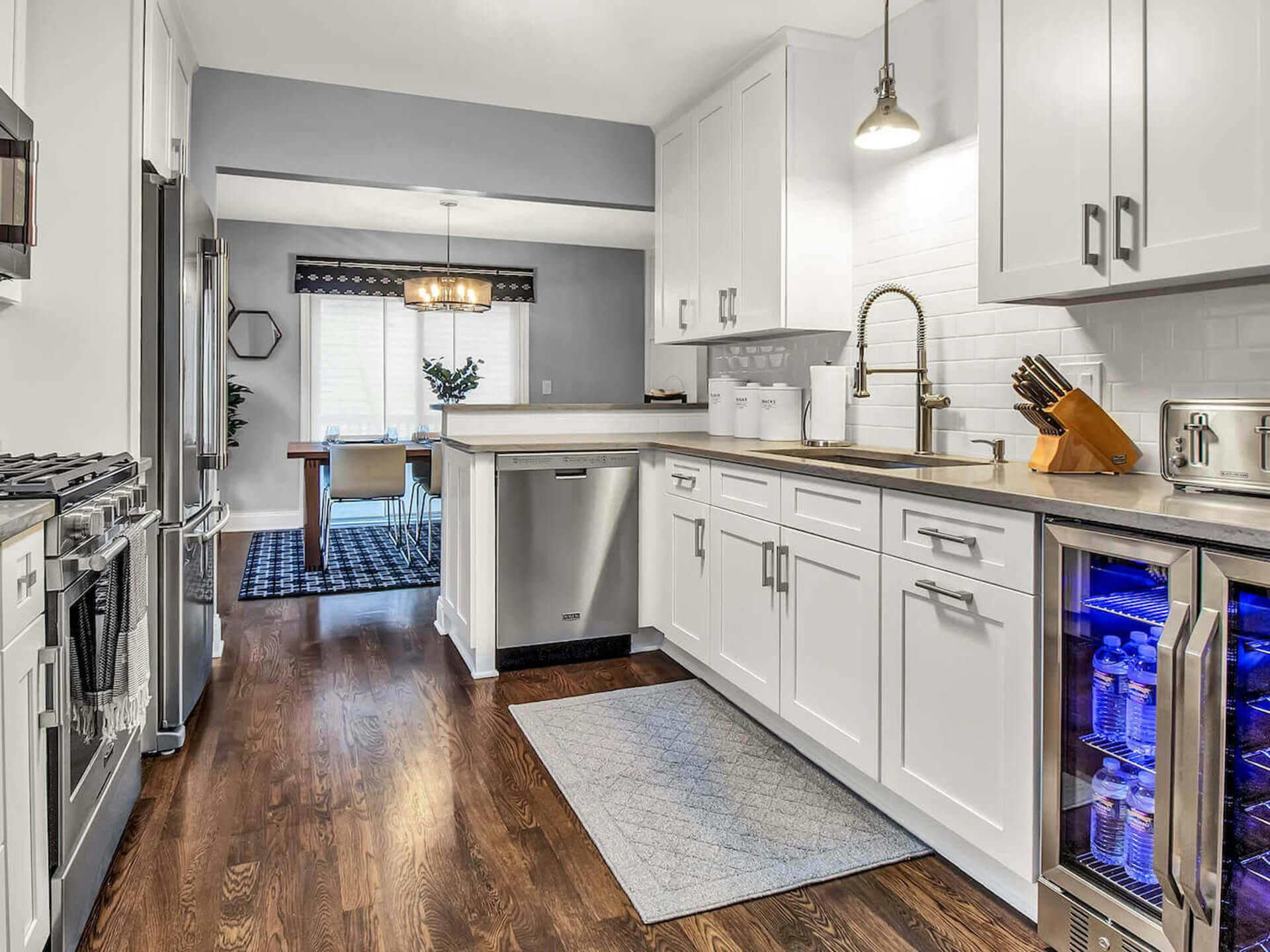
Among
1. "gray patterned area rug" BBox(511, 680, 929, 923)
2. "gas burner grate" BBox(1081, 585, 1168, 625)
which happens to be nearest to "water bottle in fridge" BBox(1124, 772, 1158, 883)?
"gas burner grate" BBox(1081, 585, 1168, 625)

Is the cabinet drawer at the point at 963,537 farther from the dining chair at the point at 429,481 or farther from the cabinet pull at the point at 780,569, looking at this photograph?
the dining chair at the point at 429,481

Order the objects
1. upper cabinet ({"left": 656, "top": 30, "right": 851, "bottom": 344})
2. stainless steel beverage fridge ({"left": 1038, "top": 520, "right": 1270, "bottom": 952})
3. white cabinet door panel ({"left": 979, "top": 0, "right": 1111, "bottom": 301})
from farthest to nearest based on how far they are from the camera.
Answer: upper cabinet ({"left": 656, "top": 30, "right": 851, "bottom": 344})
white cabinet door panel ({"left": 979, "top": 0, "right": 1111, "bottom": 301})
stainless steel beverage fridge ({"left": 1038, "top": 520, "right": 1270, "bottom": 952})

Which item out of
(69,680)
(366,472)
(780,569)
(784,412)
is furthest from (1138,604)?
(366,472)

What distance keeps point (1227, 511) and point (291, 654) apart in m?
3.28

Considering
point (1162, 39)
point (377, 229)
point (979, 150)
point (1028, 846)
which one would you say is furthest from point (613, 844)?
point (377, 229)

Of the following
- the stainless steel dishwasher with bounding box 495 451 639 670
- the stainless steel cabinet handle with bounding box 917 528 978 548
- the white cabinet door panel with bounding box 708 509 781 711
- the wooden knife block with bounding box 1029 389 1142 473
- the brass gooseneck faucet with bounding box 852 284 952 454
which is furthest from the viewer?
the stainless steel dishwasher with bounding box 495 451 639 670

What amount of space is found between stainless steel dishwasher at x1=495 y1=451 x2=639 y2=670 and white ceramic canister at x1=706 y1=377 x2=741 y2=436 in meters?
0.61

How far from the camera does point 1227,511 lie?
4.47ft

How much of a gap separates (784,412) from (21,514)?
2660 millimetres

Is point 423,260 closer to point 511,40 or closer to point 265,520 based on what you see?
point 265,520

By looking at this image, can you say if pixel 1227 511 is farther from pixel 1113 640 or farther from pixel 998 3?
pixel 998 3

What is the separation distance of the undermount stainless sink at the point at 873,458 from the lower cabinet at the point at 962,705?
0.72 m

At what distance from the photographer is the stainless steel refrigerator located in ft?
8.02

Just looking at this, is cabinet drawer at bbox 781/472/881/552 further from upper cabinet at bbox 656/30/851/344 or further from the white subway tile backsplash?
upper cabinet at bbox 656/30/851/344
